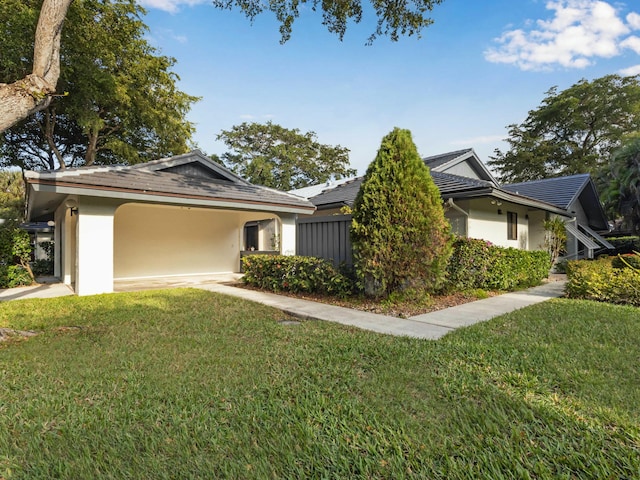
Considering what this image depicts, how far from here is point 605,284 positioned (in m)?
7.10

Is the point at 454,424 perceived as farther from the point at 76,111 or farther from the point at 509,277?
the point at 76,111

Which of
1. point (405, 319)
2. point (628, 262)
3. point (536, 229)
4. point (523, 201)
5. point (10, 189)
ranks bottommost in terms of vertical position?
point (405, 319)

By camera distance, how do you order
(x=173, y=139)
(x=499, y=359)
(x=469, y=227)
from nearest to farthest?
(x=499, y=359)
(x=469, y=227)
(x=173, y=139)

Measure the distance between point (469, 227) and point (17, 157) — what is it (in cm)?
2595

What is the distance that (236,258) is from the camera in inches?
623

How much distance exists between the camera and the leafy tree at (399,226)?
6430 mm

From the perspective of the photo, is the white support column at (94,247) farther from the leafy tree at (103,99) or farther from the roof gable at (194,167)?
the leafy tree at (103,99)

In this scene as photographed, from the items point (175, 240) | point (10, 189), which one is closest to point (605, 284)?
point (175, 240)

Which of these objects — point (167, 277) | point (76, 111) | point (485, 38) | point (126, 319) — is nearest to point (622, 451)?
point (126, 319)

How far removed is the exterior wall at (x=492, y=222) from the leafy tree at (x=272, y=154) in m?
22.6

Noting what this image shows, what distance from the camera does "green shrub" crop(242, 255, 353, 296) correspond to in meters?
7.44

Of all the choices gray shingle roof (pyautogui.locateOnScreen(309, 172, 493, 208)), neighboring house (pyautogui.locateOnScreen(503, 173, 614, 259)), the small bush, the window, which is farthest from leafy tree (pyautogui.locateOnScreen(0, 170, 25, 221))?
neighboring house (pyautogui.locateOnScreen(503, 173, 614, 259))

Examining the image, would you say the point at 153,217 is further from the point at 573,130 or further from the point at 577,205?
the point at 573,130

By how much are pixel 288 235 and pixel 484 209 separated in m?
7.24
